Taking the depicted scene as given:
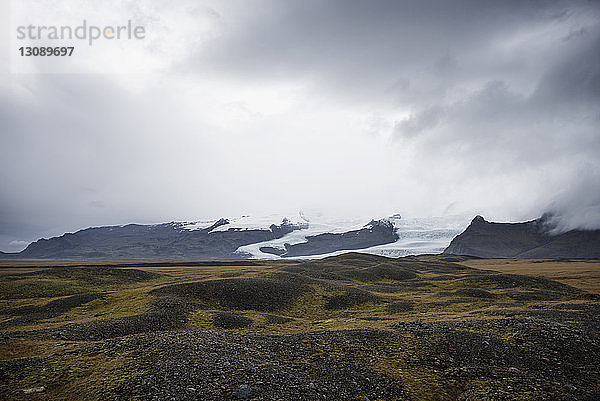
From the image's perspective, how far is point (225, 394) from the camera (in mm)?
13445

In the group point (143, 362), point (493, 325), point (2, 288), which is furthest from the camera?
point (2, 288)

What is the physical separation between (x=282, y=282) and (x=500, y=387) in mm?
37665

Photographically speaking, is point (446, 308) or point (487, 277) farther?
point (487, 277)

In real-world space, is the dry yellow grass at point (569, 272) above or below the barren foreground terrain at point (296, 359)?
below

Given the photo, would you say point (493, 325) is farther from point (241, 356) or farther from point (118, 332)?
point (118, 332)

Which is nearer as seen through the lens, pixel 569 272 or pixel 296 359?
pixel 296 359

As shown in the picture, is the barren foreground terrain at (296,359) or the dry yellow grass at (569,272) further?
the dry yellow grass at (569,272)

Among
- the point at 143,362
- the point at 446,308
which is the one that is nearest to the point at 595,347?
the point at 446,308

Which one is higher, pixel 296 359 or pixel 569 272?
pixel 296 359

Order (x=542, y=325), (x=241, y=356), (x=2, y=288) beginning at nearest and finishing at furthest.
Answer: (x=241, y=356), (x=542, y=325), (x=2, y=288)

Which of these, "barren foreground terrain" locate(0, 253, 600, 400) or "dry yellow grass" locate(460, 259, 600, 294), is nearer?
"barren foreground terrain" locate(0, 253, 600, 400)

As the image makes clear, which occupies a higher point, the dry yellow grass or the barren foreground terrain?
the barren foreground terrain

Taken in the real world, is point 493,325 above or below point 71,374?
below

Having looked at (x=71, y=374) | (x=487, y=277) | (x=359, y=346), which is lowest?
(x=487, y=277)
